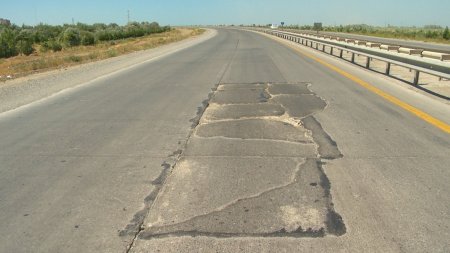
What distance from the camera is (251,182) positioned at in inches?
190

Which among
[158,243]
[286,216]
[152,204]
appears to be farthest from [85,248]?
[286,216]

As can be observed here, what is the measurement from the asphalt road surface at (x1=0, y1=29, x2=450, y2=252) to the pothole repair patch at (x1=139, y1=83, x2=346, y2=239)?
0.02 metres

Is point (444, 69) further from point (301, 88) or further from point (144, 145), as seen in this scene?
point (144, 145)

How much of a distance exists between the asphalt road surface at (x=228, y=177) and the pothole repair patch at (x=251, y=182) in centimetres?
2

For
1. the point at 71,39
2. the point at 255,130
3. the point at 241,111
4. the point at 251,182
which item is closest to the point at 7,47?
the point at 71,39

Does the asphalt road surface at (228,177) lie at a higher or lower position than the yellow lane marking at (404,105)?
lower

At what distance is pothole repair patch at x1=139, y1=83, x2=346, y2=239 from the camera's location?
3.81 metres

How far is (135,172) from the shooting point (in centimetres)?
529

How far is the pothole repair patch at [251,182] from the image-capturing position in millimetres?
3811

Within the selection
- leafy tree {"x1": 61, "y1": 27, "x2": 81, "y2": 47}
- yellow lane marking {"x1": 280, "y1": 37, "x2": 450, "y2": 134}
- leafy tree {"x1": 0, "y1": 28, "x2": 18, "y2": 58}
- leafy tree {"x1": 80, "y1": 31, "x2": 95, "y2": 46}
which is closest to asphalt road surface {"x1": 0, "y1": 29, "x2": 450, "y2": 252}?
yellow lane marking {"x1": 280, "y1": 37, "x2": 450, "y2": 134}

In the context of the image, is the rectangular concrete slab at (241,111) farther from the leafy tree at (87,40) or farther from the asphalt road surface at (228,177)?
the leafy tree at (87,40)

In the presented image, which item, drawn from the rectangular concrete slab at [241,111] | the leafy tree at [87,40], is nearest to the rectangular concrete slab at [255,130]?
the rectangular concrete slab at [241,111]

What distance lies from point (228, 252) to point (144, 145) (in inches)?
135

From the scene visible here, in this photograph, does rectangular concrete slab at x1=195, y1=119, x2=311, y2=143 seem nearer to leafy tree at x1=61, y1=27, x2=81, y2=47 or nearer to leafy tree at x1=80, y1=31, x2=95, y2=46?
leafy tree at x1=61, y1=27, x2=81, y2=47
